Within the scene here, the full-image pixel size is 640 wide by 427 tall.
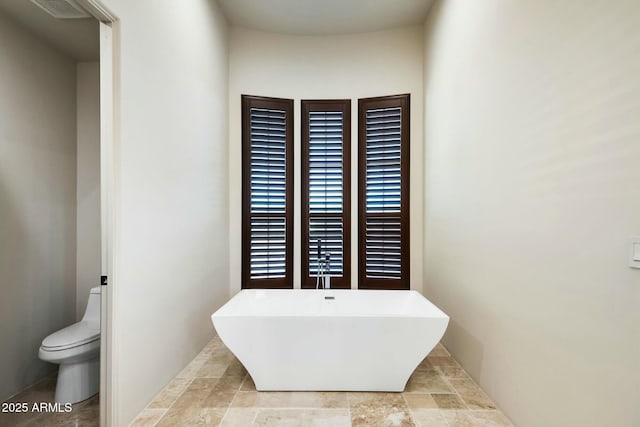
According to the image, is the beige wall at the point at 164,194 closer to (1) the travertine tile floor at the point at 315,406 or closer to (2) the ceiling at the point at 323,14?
(1) the travertine tile floor at the point at 315,406

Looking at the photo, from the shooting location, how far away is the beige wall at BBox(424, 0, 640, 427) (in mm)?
1268

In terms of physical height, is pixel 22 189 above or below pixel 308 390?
above

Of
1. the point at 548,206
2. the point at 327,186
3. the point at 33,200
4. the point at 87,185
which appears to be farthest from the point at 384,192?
the point at 33,200

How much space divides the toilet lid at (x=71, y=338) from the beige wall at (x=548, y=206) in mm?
2638

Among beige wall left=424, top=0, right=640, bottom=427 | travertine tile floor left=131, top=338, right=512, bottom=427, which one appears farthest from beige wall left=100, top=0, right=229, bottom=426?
beige wall left=424, top=0, right=640, bottom=427

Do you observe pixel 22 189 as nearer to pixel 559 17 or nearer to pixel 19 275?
pixel 19 275

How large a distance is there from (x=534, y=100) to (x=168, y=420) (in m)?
2.74

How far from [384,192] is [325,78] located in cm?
146

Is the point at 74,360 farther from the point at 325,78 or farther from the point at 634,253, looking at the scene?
the point at 325,78

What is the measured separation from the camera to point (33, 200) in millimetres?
2533

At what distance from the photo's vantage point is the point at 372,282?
149 inches

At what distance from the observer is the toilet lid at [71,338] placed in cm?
212

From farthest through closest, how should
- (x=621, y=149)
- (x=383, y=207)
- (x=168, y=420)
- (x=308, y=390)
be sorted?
1. (x=383, y=207)
2. (x=308, y=390)
3. (x=168, y=420)
4. (x=621, y=149)

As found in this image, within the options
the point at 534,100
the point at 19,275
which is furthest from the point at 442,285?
the point at 19,275
